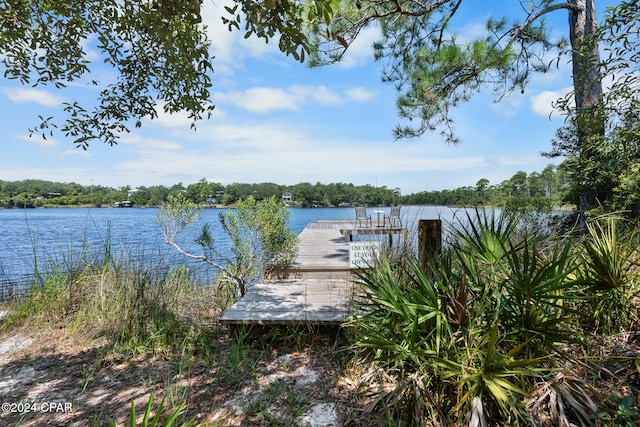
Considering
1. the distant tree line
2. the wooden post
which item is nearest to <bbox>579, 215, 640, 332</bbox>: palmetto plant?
the distant tree line

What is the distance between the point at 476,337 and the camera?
6.89ft

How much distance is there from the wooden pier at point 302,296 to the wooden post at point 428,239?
67 cm

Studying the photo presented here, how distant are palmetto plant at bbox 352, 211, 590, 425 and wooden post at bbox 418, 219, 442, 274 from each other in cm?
30

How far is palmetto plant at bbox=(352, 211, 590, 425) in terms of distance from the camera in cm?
186

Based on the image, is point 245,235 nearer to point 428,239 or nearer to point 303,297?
point 303,297

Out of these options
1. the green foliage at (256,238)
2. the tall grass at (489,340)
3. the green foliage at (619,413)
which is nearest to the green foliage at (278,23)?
the tall grass at (489,340)

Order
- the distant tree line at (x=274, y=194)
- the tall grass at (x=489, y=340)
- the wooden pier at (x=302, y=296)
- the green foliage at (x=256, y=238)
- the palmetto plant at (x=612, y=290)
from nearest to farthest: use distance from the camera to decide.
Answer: the tall grass at (x=489, y=340) < the palmetto plant at (x=612, y=290) < the wooden pier at (x=302, y=296) < the distant tree line at (x=274, y=194) < the green foliage at (x=256, y=238)

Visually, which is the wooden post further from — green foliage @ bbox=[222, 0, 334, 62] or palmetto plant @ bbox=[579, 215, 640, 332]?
green foliage @ bbox=[222, 0, 334, 62]

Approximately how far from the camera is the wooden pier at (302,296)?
3.37 meters

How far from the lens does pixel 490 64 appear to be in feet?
19.5

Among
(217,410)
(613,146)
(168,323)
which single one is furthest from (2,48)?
(613,146)

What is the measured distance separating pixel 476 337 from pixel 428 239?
3.04ft

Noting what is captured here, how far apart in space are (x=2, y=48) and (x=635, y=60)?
20.5 ft

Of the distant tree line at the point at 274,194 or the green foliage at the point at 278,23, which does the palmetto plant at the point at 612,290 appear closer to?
the distant tree line at the point at 274,194
